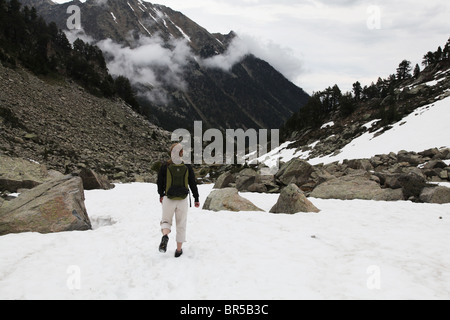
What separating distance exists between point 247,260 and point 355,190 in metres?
10.4

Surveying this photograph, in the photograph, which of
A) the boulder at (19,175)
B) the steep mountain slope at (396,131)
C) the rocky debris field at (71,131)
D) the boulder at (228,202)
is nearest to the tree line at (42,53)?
the rocky debris field at (71,131)

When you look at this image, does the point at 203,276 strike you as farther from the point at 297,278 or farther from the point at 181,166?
the point at 181,166

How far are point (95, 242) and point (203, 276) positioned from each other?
4.11 m

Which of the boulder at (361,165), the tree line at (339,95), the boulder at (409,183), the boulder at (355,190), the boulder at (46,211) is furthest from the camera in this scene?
the tree line at (339,95)

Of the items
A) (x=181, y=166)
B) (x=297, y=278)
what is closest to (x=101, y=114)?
(x=181, y=166)

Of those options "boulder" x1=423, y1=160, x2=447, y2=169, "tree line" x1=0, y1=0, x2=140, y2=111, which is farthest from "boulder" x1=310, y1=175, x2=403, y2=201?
"tree line" x1=0, y1=0, x2=140, y2=111

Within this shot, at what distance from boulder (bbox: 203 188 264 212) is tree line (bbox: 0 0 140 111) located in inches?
1689

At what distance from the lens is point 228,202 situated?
1296cm

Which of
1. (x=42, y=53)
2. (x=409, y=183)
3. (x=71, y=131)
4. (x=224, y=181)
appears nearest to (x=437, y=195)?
(x=409, y=183)

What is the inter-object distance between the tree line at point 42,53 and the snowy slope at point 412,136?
4744 cm

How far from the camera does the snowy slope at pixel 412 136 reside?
30.4m

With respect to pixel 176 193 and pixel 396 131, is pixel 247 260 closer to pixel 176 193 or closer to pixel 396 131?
pixel 176 193

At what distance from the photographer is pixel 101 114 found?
45.5 m

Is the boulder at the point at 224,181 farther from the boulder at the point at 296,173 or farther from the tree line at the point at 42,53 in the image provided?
the tree line at the point at 42,53
